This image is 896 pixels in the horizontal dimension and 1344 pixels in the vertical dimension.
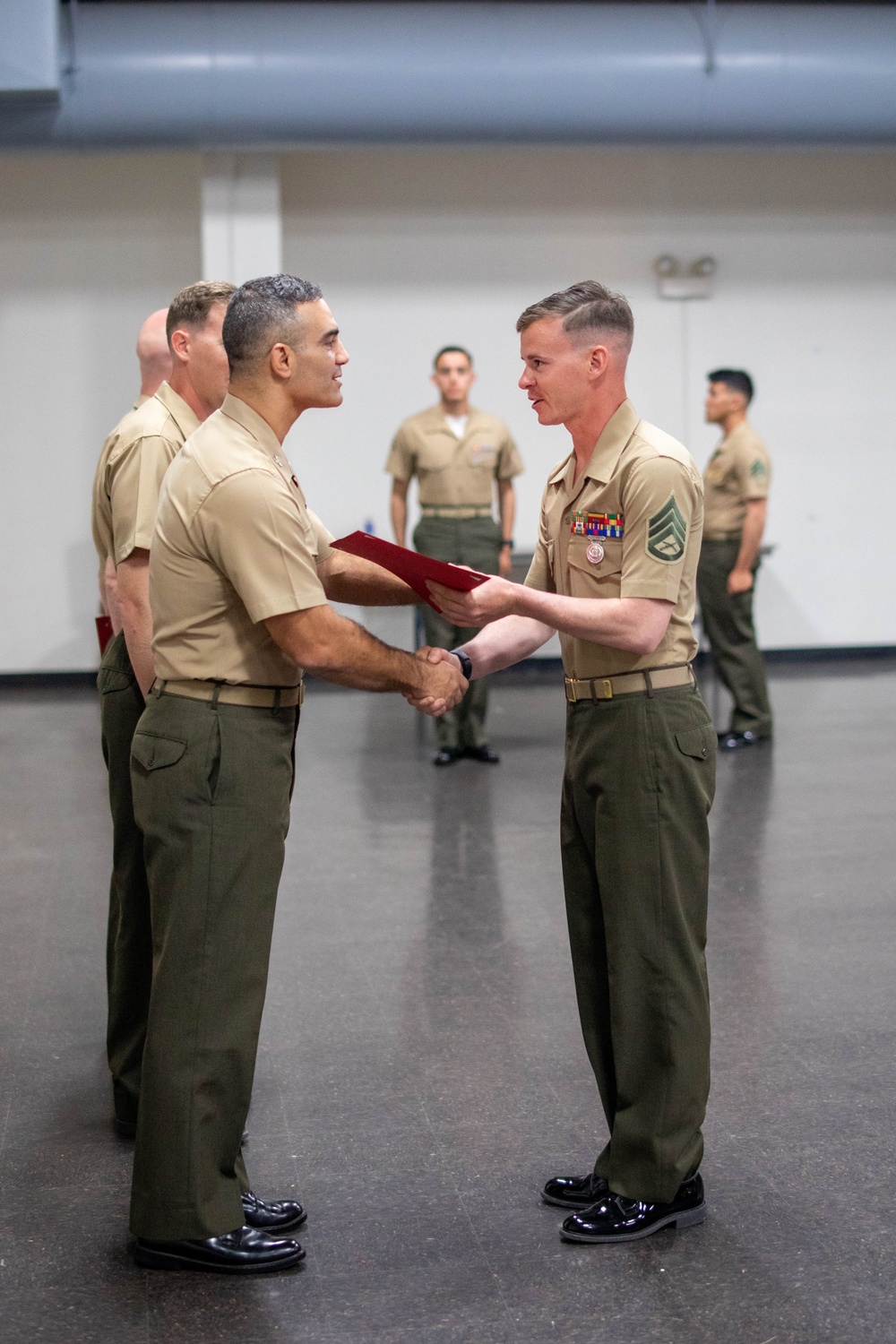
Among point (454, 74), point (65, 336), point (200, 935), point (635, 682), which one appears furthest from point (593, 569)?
point (65, 336)

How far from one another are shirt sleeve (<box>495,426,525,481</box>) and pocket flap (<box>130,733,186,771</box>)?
469cm

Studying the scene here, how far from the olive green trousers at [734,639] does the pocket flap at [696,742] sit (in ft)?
14.5

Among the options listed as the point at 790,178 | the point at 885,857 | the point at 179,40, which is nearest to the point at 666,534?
the point at 885,857

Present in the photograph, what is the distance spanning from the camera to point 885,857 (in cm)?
477

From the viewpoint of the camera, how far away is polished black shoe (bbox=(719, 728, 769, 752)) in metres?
6.66

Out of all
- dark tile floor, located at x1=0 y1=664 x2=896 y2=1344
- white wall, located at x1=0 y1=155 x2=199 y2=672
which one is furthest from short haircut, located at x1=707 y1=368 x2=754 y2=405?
white wall, located at x1=0 y1=155 x2=199 y2=672

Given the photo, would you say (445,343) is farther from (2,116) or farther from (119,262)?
(2,116)

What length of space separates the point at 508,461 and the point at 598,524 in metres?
4.50

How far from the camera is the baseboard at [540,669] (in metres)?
8.95

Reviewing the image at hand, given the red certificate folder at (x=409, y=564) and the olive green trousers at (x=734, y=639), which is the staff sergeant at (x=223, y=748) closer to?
the red certificate folder at (x=409, y=564)

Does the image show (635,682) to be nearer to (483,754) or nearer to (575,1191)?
(575,1191)

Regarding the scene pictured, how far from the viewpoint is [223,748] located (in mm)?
2244

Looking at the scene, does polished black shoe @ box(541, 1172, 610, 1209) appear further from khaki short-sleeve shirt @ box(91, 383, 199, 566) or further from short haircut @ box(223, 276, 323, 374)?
short haircut @ box(223, 276, 323, 374)

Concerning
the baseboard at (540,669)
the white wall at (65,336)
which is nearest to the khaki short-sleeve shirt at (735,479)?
the baseboard at (540,669)
